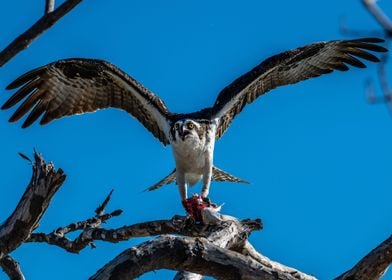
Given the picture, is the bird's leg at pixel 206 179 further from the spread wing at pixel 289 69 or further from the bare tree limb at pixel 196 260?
the bare tree limb at pixel 196 260

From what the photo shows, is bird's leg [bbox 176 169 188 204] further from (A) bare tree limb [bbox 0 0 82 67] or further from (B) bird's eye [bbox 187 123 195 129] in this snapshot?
(A) bare tree limb [bbox 0 0 82 67]

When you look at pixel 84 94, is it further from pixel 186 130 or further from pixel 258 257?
pixel 258 257

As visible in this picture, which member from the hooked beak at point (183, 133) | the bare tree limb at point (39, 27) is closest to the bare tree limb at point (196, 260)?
the bare tree limb at point (39, 27)

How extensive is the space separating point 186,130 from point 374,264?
4.58 meters

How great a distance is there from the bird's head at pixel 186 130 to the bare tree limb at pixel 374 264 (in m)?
4.45

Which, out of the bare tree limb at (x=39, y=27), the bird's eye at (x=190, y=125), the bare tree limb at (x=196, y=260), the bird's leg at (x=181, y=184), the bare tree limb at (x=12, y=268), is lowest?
the bare tree limb at (x=196, y=260)

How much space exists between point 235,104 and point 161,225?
3.60m

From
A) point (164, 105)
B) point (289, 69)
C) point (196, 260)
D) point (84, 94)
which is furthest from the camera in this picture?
point (289, 69)

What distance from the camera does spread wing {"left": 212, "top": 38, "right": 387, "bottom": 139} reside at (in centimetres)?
980

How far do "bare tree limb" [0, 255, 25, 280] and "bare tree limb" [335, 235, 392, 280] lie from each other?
271 centimetres

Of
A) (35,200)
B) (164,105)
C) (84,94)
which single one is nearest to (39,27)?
(35,200)

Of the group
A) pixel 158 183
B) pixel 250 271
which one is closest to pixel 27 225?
pixel 250 271

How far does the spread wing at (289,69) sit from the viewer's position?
9805mm

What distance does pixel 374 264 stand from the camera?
4.81m
